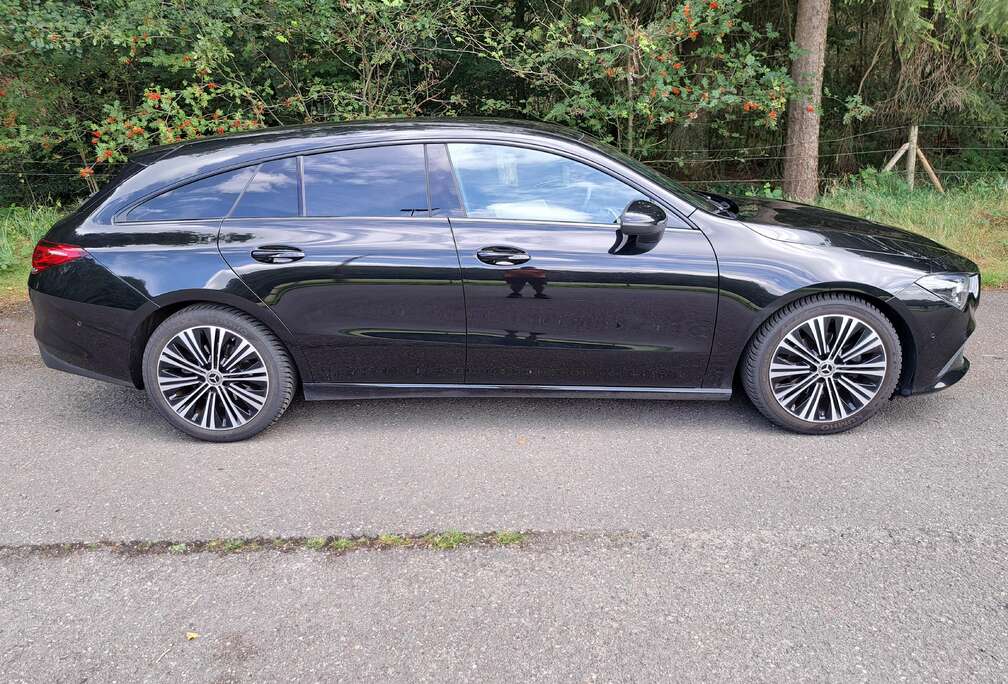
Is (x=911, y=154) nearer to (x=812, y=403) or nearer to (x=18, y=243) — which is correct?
(x=812, y=403)

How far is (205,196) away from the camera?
4.25 metres

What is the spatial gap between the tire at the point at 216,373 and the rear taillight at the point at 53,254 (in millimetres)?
591

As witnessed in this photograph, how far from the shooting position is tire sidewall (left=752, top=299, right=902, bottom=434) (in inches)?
163

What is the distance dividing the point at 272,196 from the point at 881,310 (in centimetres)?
330

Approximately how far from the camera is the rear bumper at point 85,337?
4230 mm

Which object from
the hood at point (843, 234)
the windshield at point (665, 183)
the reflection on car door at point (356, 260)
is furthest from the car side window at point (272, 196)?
the hood at point (843, 234)

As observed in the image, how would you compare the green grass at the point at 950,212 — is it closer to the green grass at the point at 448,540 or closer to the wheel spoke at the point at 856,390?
the wheel spoke at the point at 856,390

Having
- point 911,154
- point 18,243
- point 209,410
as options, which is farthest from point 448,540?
point 911,154

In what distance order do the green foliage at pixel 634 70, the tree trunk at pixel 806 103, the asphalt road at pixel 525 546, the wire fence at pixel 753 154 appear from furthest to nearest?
the wire fence at pixel 753 154, the tree trunk at pixel 806 103, the green foliage at pixel 634 70, the asphalt road at pixel 525 546

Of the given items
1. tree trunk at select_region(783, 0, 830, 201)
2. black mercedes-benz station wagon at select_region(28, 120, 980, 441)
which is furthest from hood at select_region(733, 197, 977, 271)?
tree trunk at select_region(783, 0, 830, 201)

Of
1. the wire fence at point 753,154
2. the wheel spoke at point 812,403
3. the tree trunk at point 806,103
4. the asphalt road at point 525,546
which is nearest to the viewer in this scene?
the asphalt road at point 525,546

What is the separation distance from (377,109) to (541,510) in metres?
6.99

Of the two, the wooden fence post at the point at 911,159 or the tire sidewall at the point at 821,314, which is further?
the wooden fence post at the point at 911,159

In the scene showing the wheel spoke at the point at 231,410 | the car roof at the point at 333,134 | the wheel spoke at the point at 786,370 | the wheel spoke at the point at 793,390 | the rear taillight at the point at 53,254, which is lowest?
the wheel spoke at the point at 231,410
